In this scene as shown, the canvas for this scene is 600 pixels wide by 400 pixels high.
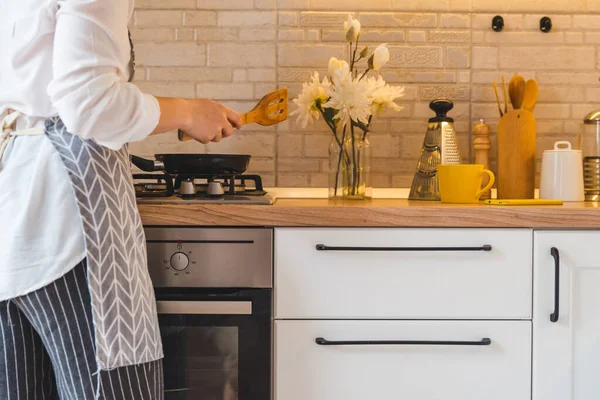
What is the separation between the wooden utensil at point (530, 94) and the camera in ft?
6.18

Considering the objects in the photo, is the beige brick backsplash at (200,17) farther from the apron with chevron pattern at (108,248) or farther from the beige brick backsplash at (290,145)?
the apron with chevron pattern at (108,248)

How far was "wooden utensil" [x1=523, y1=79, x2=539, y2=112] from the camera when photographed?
1885 millimetres

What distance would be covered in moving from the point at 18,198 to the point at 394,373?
34.9 inches

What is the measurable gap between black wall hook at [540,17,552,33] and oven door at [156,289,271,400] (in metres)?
1.29

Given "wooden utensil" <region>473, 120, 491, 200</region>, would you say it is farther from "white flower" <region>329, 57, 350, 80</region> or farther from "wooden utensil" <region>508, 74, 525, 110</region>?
"white flower" <region>329, 57, 350, 80</region>

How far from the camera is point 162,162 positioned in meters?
1.71

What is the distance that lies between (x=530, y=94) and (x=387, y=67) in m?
0.45

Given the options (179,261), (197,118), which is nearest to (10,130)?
(197,118)

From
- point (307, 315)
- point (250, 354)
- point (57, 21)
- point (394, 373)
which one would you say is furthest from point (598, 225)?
point (57, 21)

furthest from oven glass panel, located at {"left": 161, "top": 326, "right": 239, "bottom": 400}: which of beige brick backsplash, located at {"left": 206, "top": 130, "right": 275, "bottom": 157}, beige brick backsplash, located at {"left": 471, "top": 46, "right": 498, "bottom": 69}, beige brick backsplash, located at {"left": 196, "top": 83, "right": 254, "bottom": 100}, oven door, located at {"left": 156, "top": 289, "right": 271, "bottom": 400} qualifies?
beige brick backsplash, located at {"left": 471, "top": 46, "right": 498, "bottom": 69}

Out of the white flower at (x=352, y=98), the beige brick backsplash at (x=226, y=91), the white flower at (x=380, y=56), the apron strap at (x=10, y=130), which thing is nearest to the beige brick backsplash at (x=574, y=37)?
the white flower at (x=380, y=56)

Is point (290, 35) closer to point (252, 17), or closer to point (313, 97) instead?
point (252, 17)

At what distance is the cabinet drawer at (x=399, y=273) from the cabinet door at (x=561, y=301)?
0.17 feet

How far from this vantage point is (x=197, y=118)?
4.26 feet
